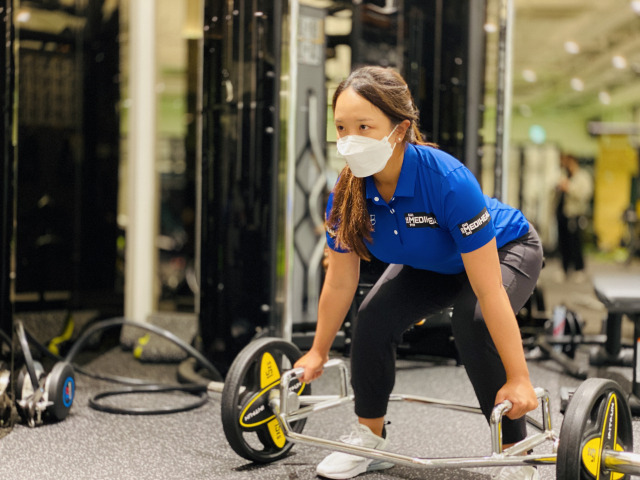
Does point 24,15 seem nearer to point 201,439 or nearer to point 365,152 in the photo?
point 201,439

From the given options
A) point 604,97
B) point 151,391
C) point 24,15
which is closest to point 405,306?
point 151,391

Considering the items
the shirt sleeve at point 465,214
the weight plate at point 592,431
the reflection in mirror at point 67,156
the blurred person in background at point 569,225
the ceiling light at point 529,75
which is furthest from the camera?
the ceiling light at point 529,75

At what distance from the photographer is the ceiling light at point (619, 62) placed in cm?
1010

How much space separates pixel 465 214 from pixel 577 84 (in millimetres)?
11319

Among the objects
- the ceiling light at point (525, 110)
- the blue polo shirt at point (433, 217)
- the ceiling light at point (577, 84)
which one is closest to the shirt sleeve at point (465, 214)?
the blue polo shirt at point (433, 217)

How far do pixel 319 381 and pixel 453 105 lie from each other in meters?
1.33

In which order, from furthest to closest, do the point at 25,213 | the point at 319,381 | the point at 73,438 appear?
the point at 25,213 < the point at 319,381 < the point at 73,438

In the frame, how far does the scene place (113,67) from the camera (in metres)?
3.88

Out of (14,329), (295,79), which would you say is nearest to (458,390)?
(295,79)

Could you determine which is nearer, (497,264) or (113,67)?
(497,264)

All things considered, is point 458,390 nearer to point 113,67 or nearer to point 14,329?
point 14,329

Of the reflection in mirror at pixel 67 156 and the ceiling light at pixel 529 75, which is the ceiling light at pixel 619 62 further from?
the reflection in mirror at pixel 67 156

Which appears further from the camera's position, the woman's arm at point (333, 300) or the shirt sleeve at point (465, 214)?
the woman's arm at point (333, 300)

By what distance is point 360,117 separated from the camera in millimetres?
1696
